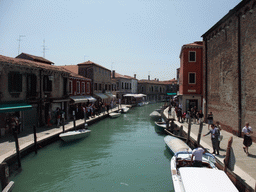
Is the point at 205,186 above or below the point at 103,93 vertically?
below

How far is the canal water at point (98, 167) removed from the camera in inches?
337

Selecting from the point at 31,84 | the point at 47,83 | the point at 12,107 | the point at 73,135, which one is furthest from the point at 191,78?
the point at 12,107

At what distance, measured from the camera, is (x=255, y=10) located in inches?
453

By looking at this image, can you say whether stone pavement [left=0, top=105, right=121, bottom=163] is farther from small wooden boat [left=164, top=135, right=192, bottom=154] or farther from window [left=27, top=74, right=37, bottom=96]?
small wooden boat [left=164, top=135, right=192, bottom=154]

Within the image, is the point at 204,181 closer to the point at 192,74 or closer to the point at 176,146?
the point at 176,146

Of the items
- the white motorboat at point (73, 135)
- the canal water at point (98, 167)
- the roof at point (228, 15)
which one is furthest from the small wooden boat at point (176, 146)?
the roof at point (228, 15)

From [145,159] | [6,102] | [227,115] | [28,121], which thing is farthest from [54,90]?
[227,115]

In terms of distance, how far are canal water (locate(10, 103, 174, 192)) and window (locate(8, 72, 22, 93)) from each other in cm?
508

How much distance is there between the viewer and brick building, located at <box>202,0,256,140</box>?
11.9 meters

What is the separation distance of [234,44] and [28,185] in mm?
15071

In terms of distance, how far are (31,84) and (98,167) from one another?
33.5ft

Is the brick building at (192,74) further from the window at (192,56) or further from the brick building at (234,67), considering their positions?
the brick building at (234,67)

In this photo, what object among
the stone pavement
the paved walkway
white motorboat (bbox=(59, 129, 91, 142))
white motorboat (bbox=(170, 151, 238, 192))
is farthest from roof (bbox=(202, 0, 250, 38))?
the stone pavement

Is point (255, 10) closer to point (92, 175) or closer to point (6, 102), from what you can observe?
point (92, 175)
